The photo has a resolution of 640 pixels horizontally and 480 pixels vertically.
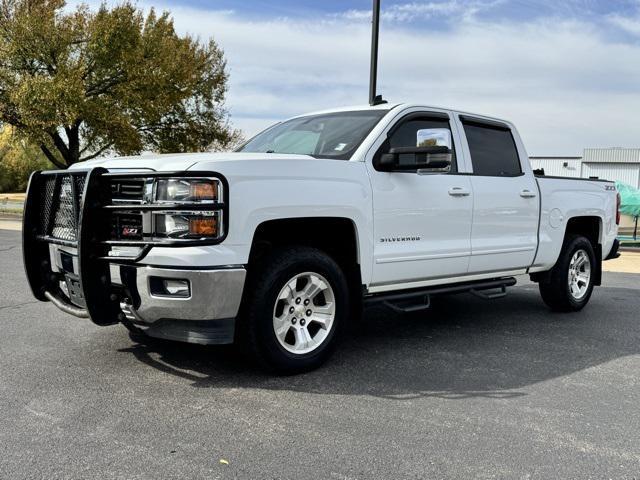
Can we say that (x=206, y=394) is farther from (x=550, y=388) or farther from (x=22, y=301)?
(x=22, y=301)

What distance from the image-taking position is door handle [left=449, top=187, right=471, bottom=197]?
17.0 ft

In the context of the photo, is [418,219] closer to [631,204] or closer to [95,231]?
[95,231]

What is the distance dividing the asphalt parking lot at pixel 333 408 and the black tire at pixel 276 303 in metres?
0.13

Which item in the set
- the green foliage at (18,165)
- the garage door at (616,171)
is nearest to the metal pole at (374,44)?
the green foliage at (18,165)

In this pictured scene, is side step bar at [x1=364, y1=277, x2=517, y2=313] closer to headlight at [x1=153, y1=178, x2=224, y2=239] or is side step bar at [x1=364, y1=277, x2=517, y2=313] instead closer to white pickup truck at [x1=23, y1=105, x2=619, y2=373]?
white pickup truck at [x1=23, y1=105, x2=619, y2=373]

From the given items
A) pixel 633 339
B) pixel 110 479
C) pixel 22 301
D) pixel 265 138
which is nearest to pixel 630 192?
pixel 633 339

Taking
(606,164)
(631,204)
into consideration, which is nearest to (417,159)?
(631,204)

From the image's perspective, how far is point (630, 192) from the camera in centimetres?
1784

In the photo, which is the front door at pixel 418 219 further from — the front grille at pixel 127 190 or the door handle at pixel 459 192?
the front grille at pixel 127 190

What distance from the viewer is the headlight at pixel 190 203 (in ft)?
12.2

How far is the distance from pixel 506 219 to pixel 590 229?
6.92ft

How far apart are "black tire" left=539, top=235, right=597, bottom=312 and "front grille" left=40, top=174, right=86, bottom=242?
4.94 metres

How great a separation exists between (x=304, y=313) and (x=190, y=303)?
36.5 inches

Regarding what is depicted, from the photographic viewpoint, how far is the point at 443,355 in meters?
4.97
